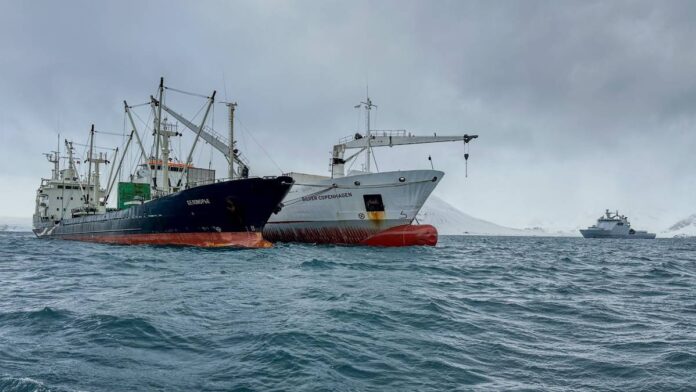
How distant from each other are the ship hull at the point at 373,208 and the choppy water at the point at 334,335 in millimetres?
19249

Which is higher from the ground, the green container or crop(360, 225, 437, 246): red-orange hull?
the green container

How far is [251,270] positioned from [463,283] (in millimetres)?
7422

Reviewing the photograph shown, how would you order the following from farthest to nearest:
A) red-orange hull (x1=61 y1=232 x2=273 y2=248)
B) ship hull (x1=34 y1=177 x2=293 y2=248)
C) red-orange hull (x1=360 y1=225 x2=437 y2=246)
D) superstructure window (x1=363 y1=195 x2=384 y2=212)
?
superstructure window (x1=363 y1=195 x2=384 y2=212)
red-orange hull (x1=360 y1=225 x2=437 y2=246)
red-orange hull (x1=61 y1=232 x2=273 y2=248)
ship hull (x1=34 y1=177 x2=293 y2=248)

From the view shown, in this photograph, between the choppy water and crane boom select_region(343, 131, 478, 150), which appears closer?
the choppy water

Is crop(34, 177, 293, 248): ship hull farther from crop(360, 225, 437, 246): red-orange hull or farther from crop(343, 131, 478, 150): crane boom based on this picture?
crop(343, 131, 478, 150): crane boom

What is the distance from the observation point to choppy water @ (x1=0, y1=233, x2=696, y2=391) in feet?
18.0

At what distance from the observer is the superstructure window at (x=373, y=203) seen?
3362 centimetres

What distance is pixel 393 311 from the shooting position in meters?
9.39

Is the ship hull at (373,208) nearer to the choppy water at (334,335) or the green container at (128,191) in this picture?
the green container at (128,191)

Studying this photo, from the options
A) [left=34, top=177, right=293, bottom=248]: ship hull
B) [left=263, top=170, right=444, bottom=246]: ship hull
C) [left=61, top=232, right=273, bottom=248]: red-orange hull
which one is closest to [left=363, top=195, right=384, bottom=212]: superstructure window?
[left=263, top=170, right=444, bottom=246]: ship hull

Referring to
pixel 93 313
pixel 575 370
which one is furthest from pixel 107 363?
pixel 575 370

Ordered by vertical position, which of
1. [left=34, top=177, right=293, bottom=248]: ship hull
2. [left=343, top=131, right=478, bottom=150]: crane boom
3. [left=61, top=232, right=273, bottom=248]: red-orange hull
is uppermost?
[left=343, top=131, right=478, bottom=150]: crane boom

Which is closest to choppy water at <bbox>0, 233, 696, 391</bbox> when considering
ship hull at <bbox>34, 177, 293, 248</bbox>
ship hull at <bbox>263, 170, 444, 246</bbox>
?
ship hull at <bbox>34, 177, 293, 248</bbox>

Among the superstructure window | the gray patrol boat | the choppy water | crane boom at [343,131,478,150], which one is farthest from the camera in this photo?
the gray patrol boat
